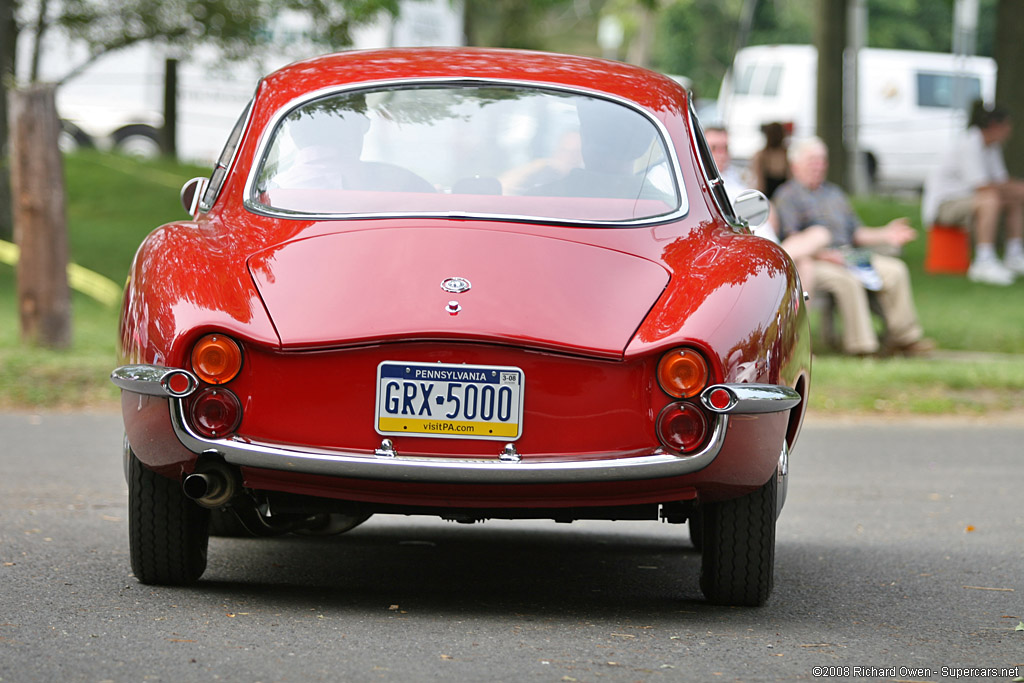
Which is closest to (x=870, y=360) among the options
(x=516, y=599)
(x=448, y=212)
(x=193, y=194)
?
(x=193, y=194)

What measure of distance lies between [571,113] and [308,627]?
6.27ft

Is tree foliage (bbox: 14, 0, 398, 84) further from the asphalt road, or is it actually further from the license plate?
the license plate

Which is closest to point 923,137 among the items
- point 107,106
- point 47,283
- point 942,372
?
point 107,106

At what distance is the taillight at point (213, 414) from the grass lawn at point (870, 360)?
19.1 ft

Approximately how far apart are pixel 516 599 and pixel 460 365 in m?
0.98

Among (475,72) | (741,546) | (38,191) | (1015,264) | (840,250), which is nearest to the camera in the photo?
(741,546)

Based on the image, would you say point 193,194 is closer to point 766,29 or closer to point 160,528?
point 160,528

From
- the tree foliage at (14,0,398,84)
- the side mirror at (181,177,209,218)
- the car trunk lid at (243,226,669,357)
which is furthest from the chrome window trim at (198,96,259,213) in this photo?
the tree foliage at (14,0,398,84)

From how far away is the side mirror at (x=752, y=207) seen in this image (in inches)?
212

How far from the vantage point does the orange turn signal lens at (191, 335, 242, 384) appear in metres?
4.18

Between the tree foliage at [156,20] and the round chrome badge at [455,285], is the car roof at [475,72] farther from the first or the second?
the tree foliage at [156,20]

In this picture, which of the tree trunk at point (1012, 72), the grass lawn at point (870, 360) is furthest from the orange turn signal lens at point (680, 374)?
the tree trunk at point (1012, 72)

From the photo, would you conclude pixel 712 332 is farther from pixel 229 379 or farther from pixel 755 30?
pixel 755 30

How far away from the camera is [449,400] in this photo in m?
4.14
